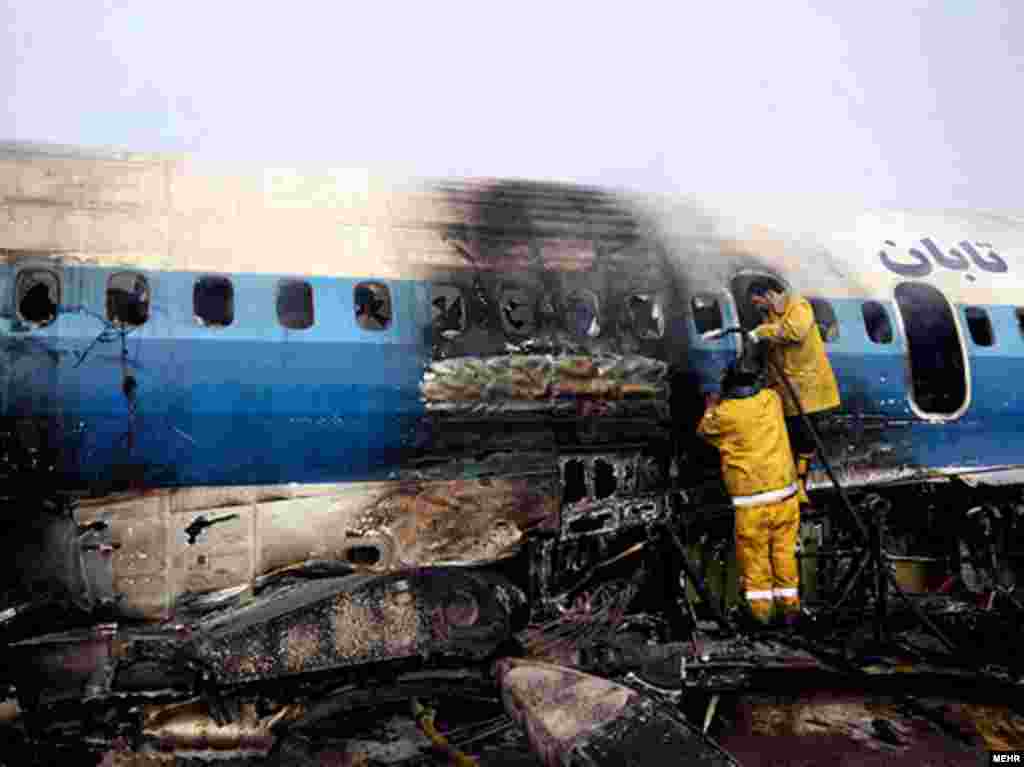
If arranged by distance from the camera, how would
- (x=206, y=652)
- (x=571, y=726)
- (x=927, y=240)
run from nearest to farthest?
(x=571, y=726)
(x=206, y=652)
(x=927, y=240)

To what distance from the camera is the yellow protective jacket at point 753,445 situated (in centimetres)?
850

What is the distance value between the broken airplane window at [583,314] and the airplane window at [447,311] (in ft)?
3.27

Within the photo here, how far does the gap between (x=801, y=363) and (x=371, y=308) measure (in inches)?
157

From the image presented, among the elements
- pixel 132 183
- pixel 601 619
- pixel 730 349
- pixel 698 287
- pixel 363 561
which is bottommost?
pixel 601 619

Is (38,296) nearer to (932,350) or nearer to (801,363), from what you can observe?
(801,363)

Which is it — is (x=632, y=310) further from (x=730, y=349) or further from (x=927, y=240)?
(x=927, y=240)

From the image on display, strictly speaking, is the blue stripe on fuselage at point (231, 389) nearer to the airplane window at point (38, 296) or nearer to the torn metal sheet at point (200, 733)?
the airplane window at point (38, 296)

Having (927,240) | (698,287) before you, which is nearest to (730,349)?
(698,287)

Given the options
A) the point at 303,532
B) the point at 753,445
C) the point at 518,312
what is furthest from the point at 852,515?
the point at 303,532

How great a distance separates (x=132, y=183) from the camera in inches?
338

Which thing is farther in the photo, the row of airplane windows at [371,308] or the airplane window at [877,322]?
the airplane window at [877,322]

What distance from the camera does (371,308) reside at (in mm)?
8969

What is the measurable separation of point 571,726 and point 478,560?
302cm

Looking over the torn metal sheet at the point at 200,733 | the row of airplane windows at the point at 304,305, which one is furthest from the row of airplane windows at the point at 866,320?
the torn metal sheet at the point at 200,733
